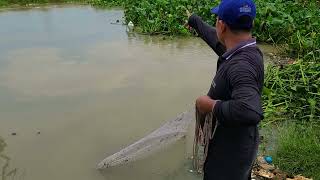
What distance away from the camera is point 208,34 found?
2.67 meters

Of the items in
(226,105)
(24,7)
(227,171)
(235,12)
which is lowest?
(24,7)

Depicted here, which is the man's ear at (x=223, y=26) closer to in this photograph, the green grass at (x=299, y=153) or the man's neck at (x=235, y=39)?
the man's neck at (x=235, y=39)

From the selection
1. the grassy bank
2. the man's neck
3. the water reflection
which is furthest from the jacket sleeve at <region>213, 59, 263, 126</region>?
the grassy bank

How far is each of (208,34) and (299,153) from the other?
5.77 feet

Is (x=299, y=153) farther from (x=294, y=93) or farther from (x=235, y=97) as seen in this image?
(x=235, y=97)

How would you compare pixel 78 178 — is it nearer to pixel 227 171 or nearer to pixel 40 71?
pixel 227 171

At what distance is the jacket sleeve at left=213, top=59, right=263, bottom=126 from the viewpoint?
1.82 meters

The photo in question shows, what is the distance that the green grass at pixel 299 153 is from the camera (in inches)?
145

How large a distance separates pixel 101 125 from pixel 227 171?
10.1 ft

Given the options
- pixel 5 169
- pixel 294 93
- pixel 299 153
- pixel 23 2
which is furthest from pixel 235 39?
pixel 23 2

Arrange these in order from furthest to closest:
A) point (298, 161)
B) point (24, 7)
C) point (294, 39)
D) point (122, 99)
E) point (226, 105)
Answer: point (24, 7) < point (294, 39) < point (122, 99) < point (298, 161) < point (226, 105)

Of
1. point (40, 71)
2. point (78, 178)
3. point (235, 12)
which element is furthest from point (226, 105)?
point (40, 71)

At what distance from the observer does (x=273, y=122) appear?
497cm

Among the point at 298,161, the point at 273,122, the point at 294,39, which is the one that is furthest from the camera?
the point at 294,39
